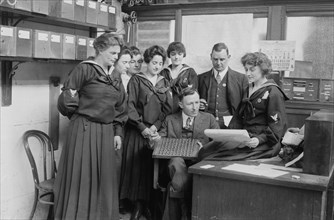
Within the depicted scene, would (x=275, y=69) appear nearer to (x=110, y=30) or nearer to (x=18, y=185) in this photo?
(x=110, y=30)

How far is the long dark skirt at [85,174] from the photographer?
9.54 ft

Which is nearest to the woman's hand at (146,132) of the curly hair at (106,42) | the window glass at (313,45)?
the curly hair at (106,42)

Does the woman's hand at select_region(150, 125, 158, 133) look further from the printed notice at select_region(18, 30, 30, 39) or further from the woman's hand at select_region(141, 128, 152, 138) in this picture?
the printed notice at select_region(18, 30, 30, 39)

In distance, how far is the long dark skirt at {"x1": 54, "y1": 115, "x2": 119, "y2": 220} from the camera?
2.91 m

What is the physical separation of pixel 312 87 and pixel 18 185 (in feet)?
8.59

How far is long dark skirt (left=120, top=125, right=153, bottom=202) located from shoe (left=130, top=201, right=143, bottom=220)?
6 cm

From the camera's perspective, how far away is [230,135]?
2.41 meters

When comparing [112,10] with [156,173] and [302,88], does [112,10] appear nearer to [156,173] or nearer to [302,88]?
[156,173]

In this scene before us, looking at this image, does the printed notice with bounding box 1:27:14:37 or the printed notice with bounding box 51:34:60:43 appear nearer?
the printed notice with bounding box 1:27:14:37

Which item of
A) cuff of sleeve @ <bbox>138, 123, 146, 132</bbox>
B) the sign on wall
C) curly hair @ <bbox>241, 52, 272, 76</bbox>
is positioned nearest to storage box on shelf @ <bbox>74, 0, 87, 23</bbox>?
cuff of sleeve @ <bbox>138, 123, 146, 132</bbox>

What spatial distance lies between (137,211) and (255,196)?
150cm

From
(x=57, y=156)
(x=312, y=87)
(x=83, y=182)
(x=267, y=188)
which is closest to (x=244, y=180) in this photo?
(x=267, y=188)

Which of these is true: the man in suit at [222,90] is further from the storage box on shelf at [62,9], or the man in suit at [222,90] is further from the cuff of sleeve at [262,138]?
the storage box on shelf at [62,9]

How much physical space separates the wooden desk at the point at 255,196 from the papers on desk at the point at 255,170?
1.8 inches
